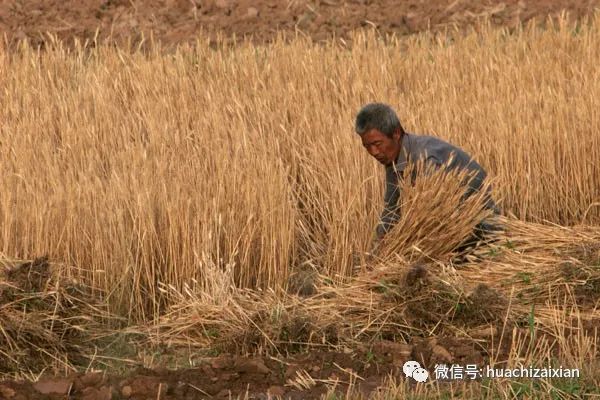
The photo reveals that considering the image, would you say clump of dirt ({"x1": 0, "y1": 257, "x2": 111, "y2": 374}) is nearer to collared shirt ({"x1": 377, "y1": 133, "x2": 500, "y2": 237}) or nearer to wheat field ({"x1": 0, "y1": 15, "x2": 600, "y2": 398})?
wheat field ({"x1": 0, "y1": 15, "x2": 600, "y2": 398})

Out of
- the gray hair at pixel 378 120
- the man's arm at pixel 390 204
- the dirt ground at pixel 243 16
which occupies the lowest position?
the man's arm at pixel 390 204

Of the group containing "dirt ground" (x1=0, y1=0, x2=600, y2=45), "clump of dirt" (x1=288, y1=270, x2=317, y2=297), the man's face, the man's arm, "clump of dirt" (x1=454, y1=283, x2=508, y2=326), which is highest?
"dirt ground" (x1=0, y1=0, x2=600, y2=45)

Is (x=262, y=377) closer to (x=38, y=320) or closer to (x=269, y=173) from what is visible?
(x=38, y=320)

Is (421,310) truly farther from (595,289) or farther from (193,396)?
(193,396)

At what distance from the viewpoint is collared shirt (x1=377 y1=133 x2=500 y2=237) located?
17.1ft

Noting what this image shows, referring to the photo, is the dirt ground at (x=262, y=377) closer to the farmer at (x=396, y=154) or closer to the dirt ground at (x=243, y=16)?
the farmer at (x=396, y=154)

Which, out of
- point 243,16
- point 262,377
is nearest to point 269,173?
point 262,377

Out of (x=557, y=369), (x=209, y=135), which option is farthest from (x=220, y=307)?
(x=209, y=135)

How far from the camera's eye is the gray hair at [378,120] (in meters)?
5.08

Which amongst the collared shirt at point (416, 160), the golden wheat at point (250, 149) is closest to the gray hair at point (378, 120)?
the collared shirt at point (416, 160)

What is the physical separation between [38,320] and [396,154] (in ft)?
5.13

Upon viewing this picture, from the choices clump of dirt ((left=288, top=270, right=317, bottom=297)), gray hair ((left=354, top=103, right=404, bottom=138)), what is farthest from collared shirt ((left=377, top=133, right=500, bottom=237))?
clump of dirt ((left=288, top=270, right=317, bottom=297))

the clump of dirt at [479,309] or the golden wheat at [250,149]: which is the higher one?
the golden wheat at [250,149]

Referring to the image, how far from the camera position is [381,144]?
5.13 meters
